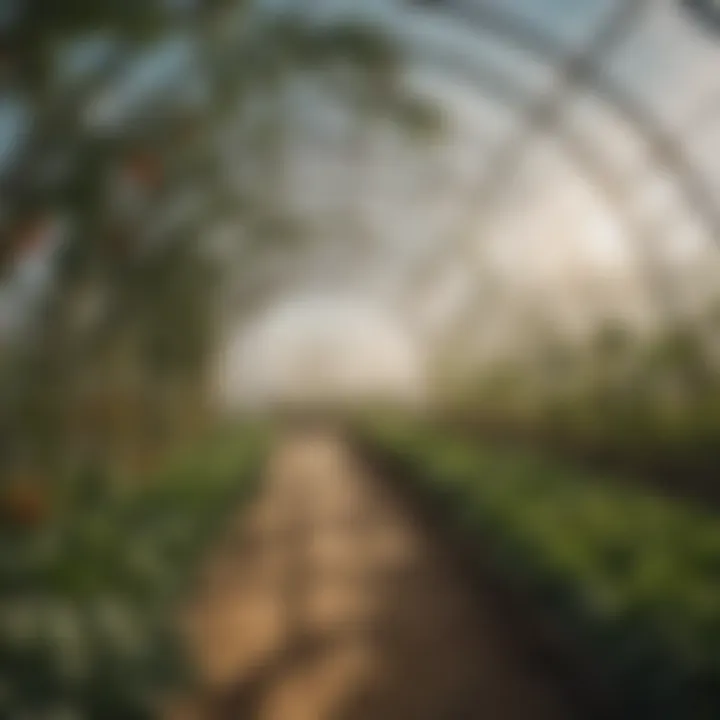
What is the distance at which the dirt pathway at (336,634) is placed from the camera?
2.16 m

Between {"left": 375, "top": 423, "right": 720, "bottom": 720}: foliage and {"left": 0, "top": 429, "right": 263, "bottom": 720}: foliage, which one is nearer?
{"left": 0, "top": 429, "right": 263, "bottom": 720}: foliage

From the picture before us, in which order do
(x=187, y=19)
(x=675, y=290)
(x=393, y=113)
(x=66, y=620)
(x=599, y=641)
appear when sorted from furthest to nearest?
(x=675, y=290) → (x=599, y=641) → (x=393, y=113) → (x=187, y=19) → (x=66, y=620)

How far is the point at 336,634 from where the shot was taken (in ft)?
7.45

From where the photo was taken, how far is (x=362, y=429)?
2.61m

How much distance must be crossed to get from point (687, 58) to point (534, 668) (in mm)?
1288

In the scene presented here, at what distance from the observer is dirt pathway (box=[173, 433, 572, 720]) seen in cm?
216

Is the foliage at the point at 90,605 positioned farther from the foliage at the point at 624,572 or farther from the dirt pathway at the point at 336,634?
the foliage at the point at 624,572

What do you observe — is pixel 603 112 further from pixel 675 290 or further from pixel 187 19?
pixel 187 19

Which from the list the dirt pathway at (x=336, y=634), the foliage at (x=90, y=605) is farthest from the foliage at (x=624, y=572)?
the foliage at (x=90, y=605)

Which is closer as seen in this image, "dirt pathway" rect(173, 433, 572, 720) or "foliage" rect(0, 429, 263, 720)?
"foliage" rect(0, 429, 263, 720)

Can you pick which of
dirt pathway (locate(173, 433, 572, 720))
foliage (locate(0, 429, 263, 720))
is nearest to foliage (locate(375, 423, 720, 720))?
dirt pathway (locate(173, 433, 572, 720))

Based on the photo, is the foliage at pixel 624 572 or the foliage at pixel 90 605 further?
the foliage at pixel 624 572

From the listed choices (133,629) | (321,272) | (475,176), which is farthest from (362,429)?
(133,629)

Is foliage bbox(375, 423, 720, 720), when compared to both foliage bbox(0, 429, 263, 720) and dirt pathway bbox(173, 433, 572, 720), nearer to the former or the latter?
dirt pathway bbox(173, 433, 572, 720)
